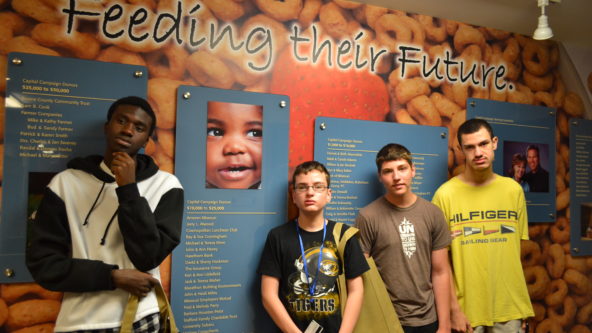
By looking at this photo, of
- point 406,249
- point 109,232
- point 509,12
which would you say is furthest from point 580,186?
point 109,232

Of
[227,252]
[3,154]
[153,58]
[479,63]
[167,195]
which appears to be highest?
[479,63]

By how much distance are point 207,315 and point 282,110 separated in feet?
3.35

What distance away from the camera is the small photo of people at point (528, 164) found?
8.20 feet

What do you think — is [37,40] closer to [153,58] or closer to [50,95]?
[50,95]

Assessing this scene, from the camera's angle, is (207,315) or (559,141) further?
(559,141)

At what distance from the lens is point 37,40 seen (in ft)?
5.46

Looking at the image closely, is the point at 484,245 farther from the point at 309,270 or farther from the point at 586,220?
the point at 586,220

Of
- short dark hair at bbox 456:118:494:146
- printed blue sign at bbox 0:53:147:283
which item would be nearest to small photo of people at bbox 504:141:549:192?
short dark hair at bbox 456:118:494:146

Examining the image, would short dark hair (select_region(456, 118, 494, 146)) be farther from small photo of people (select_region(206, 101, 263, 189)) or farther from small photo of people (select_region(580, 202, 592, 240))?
small photo of people (select_region(580, 202, 592, 240))

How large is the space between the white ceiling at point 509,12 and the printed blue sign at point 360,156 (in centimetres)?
67

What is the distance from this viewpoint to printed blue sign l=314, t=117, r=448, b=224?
208 cm

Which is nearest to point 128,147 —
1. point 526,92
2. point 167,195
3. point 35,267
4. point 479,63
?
point 167,195

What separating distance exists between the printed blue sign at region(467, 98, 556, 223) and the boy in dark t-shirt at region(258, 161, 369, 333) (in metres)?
1.25

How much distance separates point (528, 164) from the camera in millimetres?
2553
